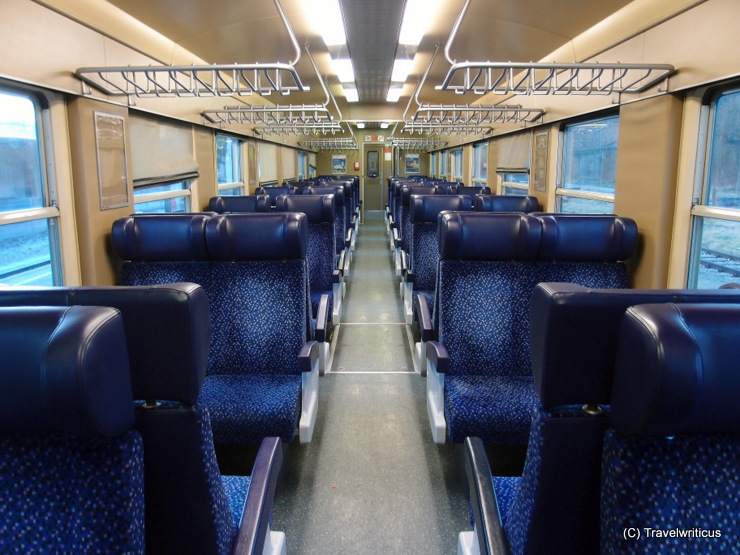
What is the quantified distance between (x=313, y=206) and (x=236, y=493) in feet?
10.1

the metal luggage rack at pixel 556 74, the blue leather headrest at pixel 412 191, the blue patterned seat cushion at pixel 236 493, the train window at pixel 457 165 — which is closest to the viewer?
the blue patterned seat cushion at pixel 236 493

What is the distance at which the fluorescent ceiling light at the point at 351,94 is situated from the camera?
10539 millimetres

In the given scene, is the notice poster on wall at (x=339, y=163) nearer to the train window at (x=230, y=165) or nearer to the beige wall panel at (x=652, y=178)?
the train window at (x=230, y=165)

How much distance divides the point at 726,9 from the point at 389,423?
8.89ft

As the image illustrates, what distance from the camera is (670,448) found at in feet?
3.19

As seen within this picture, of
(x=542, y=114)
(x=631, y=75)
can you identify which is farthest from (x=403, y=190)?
(x=631, y=75)

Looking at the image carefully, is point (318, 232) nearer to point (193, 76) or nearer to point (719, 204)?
point (193, 76)

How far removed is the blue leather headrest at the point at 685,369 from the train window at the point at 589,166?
3492 millimetres

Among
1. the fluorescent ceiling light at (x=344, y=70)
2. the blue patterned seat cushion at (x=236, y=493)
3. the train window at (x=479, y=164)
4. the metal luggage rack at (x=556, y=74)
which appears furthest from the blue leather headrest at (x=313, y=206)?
the train window at (x=479, y=164)

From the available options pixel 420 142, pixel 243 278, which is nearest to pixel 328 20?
pixel 243 278

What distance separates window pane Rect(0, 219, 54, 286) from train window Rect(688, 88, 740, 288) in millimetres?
3587

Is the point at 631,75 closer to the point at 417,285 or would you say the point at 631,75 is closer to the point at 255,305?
the point at 417,285

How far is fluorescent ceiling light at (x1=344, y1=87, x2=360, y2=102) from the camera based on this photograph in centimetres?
1054

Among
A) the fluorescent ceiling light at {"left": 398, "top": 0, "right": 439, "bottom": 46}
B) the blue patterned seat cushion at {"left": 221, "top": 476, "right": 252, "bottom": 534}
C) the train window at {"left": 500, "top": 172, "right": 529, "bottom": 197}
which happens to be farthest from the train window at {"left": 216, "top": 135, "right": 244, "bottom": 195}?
the blue patterned seat cushion at {"left": 221, "top": 476, "right": 252, "bottom": 534}
